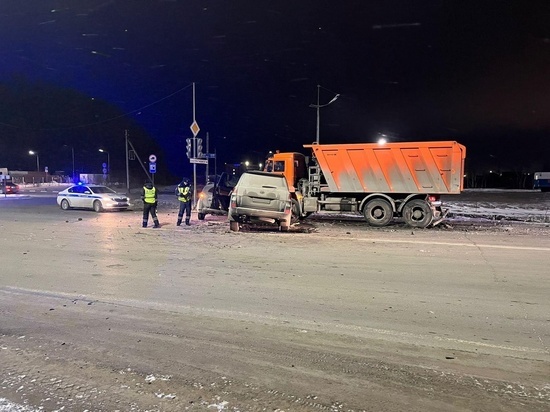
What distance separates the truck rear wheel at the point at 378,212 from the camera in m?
14.6

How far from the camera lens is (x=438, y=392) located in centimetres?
314

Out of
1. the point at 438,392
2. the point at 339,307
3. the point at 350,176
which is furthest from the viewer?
the point at 350,176

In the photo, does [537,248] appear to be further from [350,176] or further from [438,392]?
[438,392]

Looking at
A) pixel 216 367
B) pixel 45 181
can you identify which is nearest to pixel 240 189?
pixel 216 367

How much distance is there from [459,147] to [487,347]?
11397 mm

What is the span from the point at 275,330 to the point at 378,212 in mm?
11161

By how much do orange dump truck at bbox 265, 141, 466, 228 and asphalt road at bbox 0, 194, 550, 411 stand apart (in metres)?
5.19

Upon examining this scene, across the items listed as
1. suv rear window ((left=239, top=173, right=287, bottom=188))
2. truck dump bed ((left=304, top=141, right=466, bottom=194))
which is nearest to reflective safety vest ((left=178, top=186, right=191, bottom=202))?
suv rear window ((left=239, top=173, right=287, bottom=188))

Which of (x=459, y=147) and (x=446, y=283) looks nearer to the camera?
(x=446, y=283)

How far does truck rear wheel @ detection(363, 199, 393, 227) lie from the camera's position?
14625 millimetres

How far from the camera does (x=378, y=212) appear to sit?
14.9 m

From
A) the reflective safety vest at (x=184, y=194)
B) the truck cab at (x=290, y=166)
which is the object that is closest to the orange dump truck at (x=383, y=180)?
the truck cab at (x=290, y=166)

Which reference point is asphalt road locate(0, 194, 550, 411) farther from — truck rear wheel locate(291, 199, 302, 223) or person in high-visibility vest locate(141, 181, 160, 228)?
truck rear wheel locate(291, 199, 302, 223)

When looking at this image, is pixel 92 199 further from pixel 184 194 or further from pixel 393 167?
pixel 393 167
